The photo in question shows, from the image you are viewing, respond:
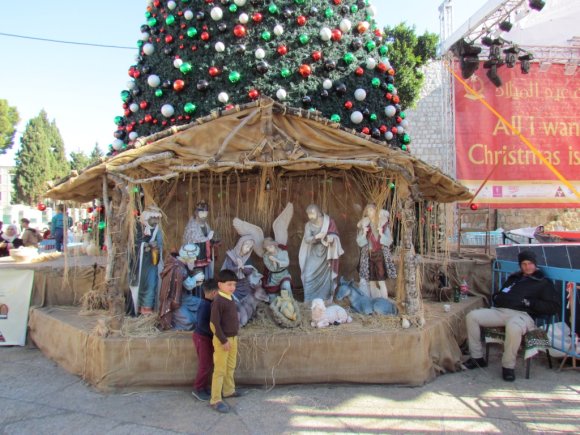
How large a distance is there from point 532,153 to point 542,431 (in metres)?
11.6

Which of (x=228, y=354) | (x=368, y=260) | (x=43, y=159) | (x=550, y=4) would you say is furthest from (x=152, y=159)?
(x=43, y=159)

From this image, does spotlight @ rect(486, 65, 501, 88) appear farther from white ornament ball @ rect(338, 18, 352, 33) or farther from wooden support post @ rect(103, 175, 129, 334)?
wooden support post @ rect(103, 175, 129, 334)

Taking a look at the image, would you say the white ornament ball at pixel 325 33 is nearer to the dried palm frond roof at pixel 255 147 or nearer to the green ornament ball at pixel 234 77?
the green ornament ball at pixel 234 77

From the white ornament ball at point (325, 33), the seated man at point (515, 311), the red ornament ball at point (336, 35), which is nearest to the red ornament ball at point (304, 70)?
the white ornament ball at point (325, 33)

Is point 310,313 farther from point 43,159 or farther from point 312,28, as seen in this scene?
point 43,159

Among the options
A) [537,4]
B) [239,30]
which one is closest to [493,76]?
[537,4]

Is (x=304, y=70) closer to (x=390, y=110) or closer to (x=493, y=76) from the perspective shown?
(x=390, y=110)

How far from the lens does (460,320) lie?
6281mm

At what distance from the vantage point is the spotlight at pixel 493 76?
1262cm

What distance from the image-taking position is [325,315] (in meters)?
5.30

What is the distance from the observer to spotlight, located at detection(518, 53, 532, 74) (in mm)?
12570

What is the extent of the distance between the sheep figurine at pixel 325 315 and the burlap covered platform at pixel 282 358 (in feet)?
0.60

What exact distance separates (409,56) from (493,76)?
391 cm

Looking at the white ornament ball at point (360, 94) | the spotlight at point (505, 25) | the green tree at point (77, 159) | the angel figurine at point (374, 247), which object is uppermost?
the green tree at point (77, 159)
